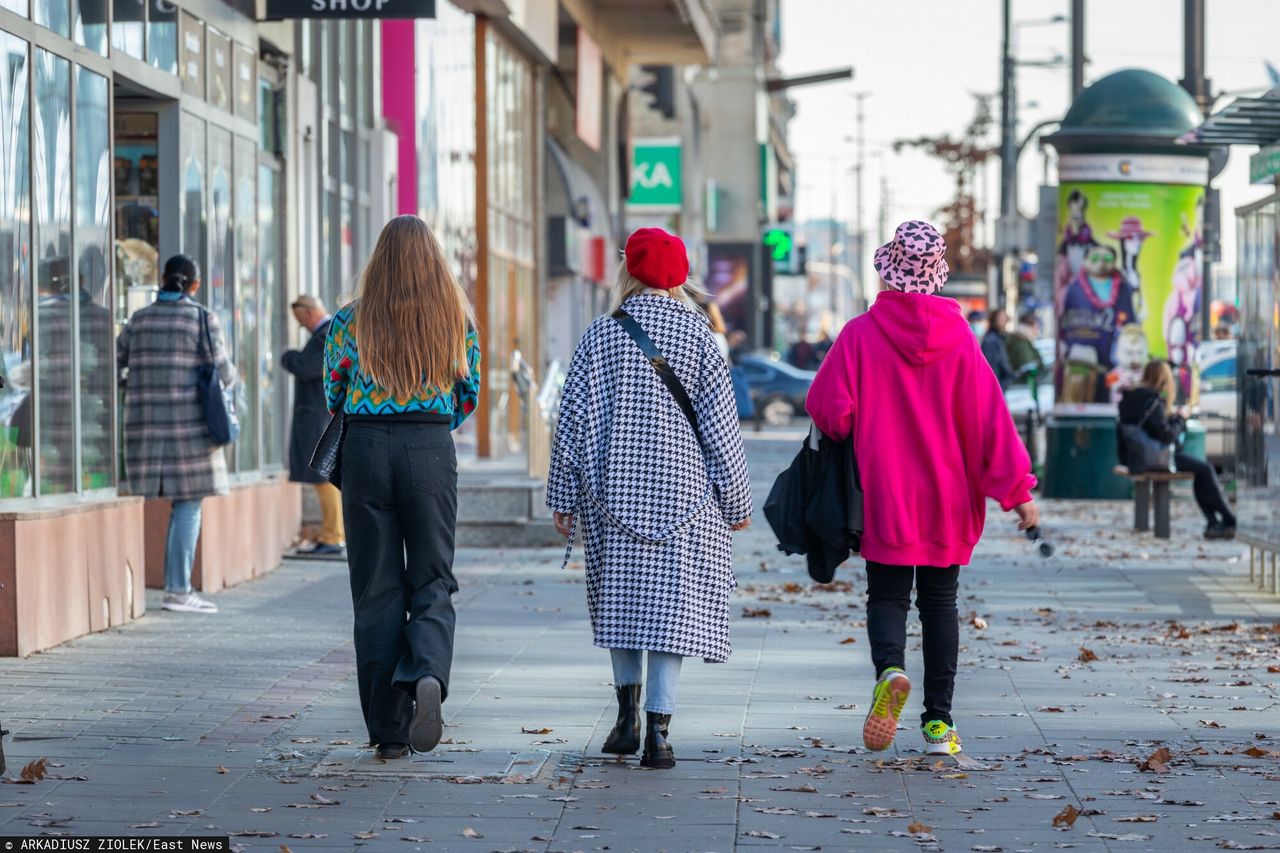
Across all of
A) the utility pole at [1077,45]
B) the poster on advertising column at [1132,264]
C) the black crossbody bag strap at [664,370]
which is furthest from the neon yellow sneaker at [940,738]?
the utility pole at [1077,45]

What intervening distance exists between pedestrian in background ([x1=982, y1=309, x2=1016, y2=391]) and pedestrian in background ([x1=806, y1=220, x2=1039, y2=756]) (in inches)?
634

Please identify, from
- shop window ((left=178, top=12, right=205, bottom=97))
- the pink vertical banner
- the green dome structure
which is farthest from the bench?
shop window ((left=178, top=12, right=205, bottom=97))

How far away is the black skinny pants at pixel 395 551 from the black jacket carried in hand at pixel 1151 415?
11003 millimetres

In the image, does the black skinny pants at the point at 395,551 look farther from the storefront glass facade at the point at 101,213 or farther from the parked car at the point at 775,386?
the parked car at the point at 775,386

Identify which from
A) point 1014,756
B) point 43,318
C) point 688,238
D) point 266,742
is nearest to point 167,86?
point 43,318

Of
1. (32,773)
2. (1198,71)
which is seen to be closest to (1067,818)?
(32,773)

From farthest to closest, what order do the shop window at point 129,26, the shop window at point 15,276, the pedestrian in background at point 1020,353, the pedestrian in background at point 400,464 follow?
the pedestrian in background at point 1020,353
the shop window at point 129,26
the shop window at point 15,276
the pedestrian in background at point 400,464

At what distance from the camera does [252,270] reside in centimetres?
1584

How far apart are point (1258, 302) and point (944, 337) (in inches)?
291

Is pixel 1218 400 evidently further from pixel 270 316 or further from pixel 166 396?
pixel 166 396

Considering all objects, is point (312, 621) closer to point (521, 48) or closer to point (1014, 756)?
point (1014, 756)

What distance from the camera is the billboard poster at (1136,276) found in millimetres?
21688

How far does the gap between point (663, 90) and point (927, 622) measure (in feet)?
112

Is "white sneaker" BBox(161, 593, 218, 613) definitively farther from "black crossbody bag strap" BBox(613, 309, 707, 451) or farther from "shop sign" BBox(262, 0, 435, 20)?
"black crossbody bag strap" BBox(613, 309, 707, 451)
